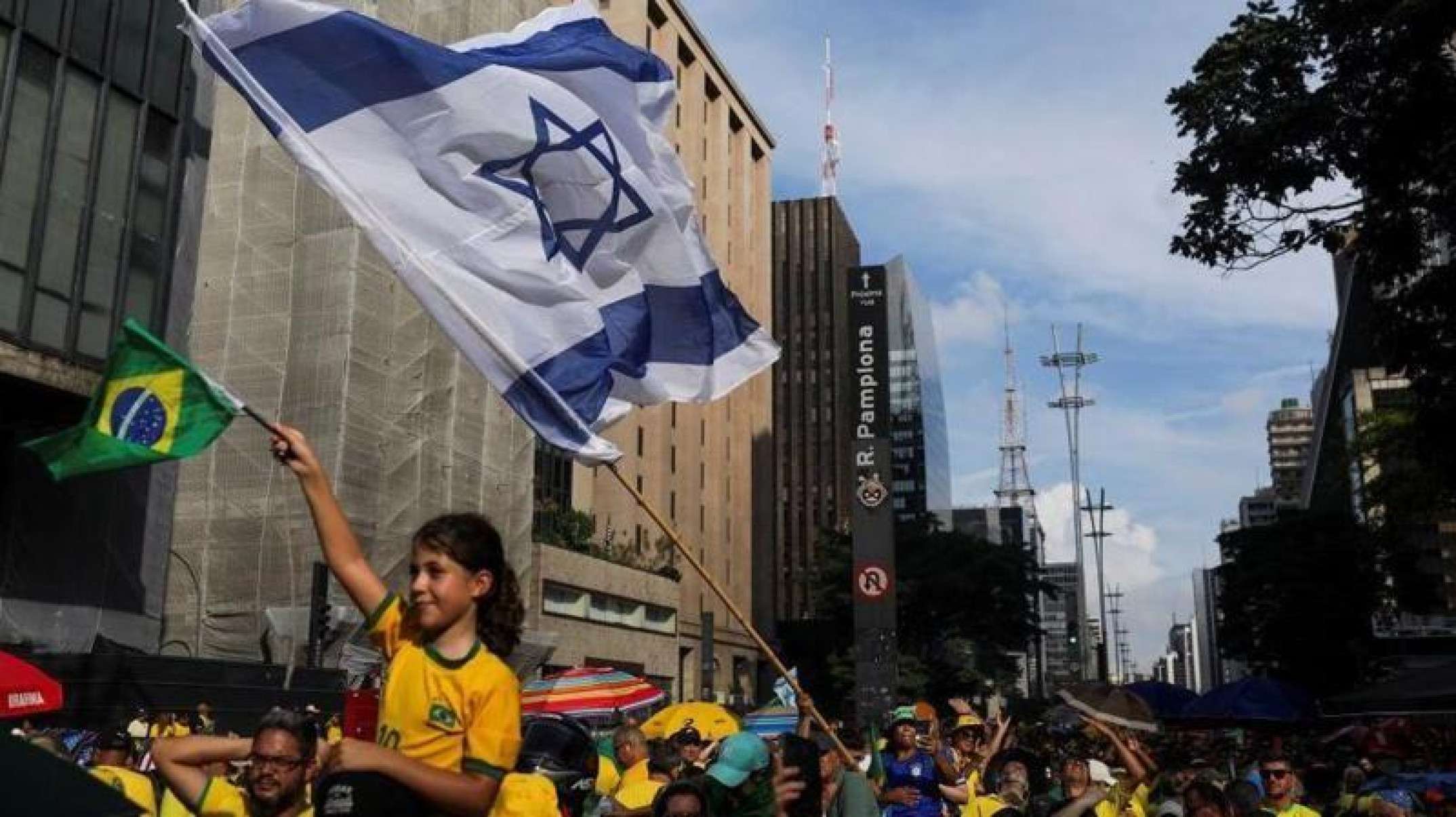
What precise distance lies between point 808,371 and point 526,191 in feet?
323

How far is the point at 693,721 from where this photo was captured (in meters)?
14.2

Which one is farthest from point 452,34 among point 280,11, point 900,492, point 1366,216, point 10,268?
point 900,492

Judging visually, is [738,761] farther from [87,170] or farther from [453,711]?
[87,170]

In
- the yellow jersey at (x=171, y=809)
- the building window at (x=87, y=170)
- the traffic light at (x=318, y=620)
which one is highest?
the building window at (x=87, y=170)

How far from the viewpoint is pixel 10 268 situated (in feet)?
62.0

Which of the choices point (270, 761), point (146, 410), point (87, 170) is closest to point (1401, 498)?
point (87, 170)

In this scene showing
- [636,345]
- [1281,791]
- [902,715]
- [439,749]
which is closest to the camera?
[439,749]

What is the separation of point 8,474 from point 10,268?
3.25 metres

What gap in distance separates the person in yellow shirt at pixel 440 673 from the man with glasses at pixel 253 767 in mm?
617

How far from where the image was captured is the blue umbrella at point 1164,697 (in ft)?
82.0

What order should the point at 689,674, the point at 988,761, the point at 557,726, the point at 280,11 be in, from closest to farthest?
1. the point at 280,11
2. the point at 988,761
3. the point at 557,726
4. the point at 689,674

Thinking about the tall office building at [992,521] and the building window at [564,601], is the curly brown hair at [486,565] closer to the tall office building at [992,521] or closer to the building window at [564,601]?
the building window at [564,601]

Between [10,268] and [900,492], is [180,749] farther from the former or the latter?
[900,492]

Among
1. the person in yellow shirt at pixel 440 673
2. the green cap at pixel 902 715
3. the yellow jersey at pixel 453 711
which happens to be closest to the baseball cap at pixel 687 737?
the green cap at pixel 902 715
